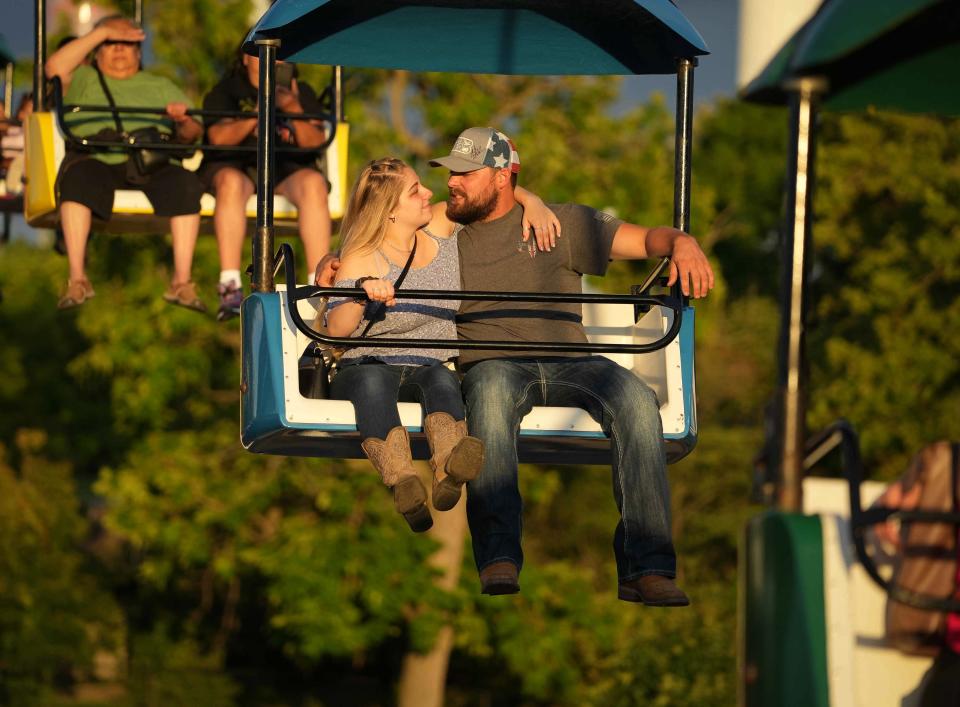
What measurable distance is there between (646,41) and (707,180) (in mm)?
27492

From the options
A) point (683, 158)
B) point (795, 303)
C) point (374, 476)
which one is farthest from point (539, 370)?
point (374, 476)

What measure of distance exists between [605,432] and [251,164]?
126 inches

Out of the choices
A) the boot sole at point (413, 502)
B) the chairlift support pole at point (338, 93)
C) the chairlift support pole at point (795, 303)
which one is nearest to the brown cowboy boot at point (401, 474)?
the boot sole at point (413, 502)

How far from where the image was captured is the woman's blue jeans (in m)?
6.16

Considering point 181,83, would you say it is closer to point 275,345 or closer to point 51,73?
point 51,73

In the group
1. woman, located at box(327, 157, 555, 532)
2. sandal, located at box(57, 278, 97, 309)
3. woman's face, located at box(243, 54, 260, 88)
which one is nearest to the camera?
woman, located at box(327, 157, 555, 532)

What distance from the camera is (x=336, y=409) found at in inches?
248

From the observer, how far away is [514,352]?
6.51 meters

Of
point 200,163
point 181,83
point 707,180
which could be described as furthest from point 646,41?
point 707,180

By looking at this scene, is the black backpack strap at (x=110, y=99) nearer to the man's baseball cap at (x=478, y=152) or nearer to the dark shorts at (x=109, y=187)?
the dark shorts at (x=109, y=187)

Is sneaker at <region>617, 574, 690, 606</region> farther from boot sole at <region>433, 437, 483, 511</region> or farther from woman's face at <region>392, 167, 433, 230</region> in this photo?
woman's face at <region>392, 167, 433, 230</region>

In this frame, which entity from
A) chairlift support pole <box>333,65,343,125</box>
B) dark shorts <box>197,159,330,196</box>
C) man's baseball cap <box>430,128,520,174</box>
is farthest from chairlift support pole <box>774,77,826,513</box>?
dark shorts <box>197,159,330,196</box>

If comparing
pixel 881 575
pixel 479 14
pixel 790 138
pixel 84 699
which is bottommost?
pixel 84 699

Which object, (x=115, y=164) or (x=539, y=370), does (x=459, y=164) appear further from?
(x=115, y=164)
